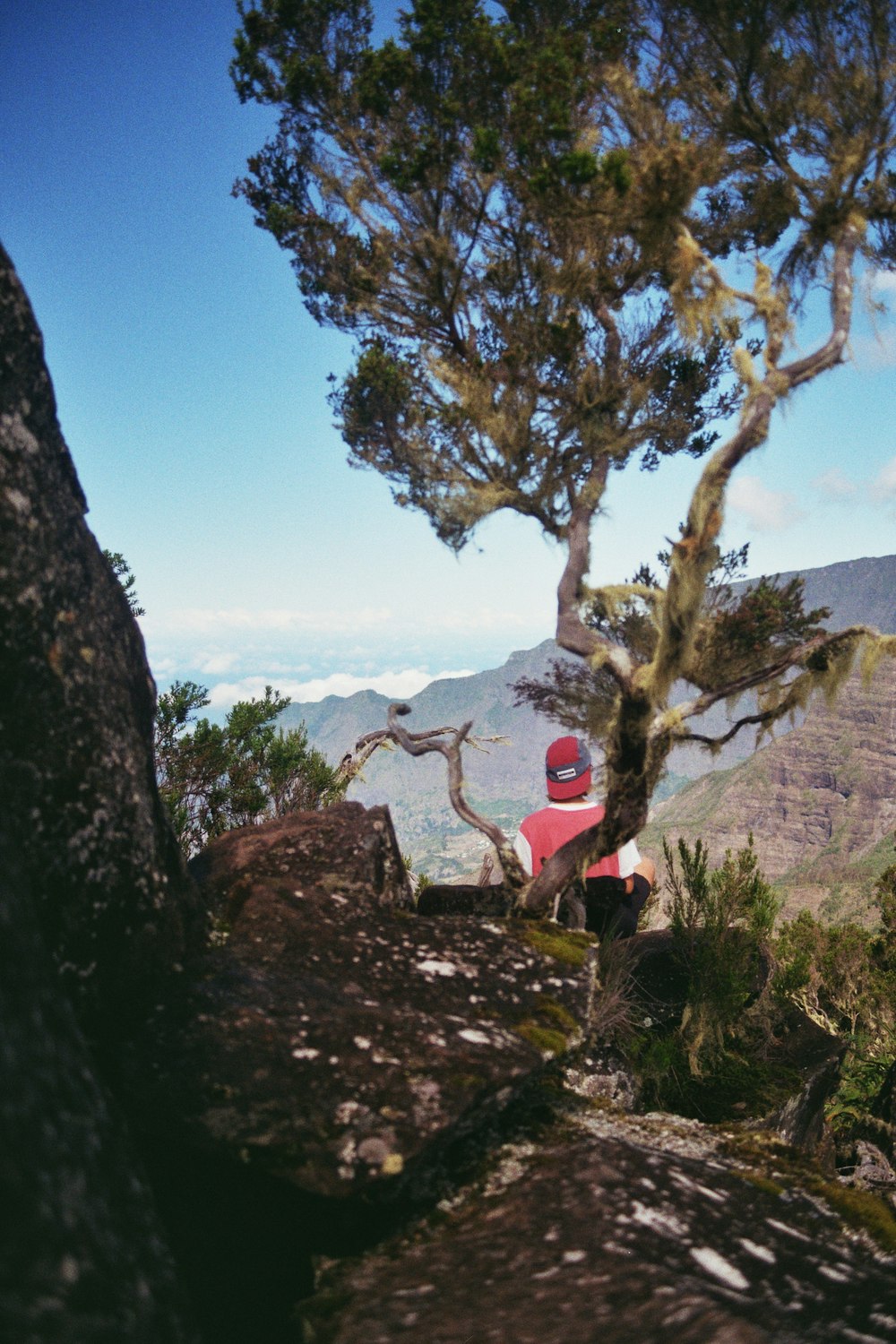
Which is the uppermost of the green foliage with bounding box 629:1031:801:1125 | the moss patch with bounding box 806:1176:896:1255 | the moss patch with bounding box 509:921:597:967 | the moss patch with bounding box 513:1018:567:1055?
the moss patch with bounding box 509:921:597:967

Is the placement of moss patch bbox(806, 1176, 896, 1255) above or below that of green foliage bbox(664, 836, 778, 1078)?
above

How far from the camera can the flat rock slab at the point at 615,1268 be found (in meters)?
1.99

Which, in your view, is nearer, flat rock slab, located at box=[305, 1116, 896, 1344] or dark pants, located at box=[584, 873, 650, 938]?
flat rock slab, located at box=[305, 1116, 896, 1344]

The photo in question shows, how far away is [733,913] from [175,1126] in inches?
290

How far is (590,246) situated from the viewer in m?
8.34

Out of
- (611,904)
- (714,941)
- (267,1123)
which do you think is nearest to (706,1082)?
(714,941)

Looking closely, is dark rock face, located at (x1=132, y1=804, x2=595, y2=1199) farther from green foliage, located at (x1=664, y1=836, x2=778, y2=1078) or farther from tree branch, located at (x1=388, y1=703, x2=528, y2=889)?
green foliage, located at (x1=664, y1=836, x2=778, y2=1078)

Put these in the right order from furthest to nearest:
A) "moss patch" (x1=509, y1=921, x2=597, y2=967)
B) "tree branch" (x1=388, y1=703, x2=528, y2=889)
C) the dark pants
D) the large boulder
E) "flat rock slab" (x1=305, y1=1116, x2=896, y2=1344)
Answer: the dark pants → "tree branch" (x1=388, y1=703, x2=528, y2=889) → "moss patch" (x1=509, y1=921, x2=597, y2=967) → "flat rock slab" (x1=305, y1=1116, x2=896, y2=1344) → the large boulder

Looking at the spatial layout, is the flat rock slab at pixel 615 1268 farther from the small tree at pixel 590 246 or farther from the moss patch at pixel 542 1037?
the small tree at pixel 590 246

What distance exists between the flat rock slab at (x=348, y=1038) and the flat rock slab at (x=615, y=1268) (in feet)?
0.83

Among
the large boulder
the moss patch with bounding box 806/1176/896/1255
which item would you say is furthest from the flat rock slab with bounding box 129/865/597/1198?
the moss patch with bounding box 806/1176/896/1255

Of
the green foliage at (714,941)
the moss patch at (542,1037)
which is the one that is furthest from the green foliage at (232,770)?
the moss patch at (542,1037)

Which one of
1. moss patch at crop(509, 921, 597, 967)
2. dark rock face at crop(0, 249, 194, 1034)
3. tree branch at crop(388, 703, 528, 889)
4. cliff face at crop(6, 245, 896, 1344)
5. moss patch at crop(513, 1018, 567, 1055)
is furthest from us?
tree branch at crop(388, 703, 528, 889)

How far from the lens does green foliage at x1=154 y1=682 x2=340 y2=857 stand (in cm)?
1077
